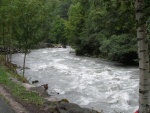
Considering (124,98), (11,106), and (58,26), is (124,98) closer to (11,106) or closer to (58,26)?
(11,106)

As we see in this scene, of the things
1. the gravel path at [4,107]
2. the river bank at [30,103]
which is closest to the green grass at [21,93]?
the river bank at [30,103]

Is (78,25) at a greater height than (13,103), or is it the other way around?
(78,25)

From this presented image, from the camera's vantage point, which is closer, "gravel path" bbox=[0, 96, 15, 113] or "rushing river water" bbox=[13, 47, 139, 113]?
"gravel path" bbox=[0, 96, 15, 113]

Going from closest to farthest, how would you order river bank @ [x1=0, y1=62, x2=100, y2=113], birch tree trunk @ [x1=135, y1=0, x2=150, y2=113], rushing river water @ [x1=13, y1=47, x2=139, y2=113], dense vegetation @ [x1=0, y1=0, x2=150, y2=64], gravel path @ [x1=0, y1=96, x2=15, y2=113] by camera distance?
birch tree trunk @ [x1=135, y1=0, x2=150, y2=113], dense vegetation @ [x1=0, y1=0, x2=150, y2=64], gravel path @ [x1=0, y1=96, x2=15, y2=113], river bank @ [x1=0, y1=62, x2=100, y2=113], rushing river water @ [x1=13, y1=47, x2=139, y2=113]

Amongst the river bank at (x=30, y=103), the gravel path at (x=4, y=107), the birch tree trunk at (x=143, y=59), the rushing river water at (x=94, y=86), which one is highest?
the birch tree trunk at (x=143, y=59)

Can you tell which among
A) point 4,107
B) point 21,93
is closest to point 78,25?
point 21,93

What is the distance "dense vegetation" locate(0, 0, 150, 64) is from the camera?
25.2ft

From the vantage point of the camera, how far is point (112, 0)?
7.29 meters

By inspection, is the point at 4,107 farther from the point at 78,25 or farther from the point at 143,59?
the point at 78,25

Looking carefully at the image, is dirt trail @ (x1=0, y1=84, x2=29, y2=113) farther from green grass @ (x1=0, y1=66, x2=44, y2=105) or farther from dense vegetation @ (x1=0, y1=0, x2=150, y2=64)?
dense vegetation @ (x1=0, y1=0, x2=150, y2=64)

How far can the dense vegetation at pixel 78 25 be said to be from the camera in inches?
302

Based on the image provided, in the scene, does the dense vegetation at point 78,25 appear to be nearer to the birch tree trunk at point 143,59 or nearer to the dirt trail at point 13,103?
the birch tree trunk at point 143,59

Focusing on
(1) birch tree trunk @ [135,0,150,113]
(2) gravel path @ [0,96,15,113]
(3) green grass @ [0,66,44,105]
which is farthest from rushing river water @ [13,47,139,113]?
(1) birch tree trunk @ [135,0,150,113]

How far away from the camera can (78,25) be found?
53.0 m
